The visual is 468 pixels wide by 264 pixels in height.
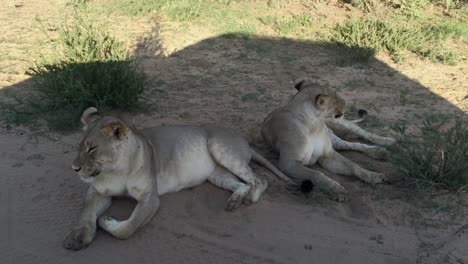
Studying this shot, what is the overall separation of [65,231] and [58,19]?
6161mm

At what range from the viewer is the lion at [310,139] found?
5656 mm

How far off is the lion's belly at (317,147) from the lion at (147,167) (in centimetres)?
48

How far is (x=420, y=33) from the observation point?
9266 millimetres

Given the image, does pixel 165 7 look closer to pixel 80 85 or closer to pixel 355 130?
pixel 80 85

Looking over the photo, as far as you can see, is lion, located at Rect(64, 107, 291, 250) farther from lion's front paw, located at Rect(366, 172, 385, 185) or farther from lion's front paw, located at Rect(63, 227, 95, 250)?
lion's front paw, located at Rect(366, 172, 385, 185)

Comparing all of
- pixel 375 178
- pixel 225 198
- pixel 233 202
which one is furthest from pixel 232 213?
pixel 375 178

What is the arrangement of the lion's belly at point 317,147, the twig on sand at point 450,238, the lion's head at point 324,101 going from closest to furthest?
1. the twig on sand at point 450,238
2. the lion's belly at point 317,147
3. the lion's head at point 324,101

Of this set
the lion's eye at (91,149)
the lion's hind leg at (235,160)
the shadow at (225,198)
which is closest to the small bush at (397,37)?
the shadow at (225,198)

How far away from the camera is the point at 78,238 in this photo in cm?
443

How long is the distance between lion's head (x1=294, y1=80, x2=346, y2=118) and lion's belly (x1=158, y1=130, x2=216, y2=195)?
1416 mm

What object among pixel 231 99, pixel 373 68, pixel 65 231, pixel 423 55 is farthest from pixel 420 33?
pixel 65 231

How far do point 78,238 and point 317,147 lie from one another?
111 inches

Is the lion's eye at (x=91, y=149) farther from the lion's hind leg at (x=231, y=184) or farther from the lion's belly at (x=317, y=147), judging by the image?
the lion's belly at (x=317, y=147)

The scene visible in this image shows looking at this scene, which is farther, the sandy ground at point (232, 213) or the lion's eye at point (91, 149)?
the sandy ground at point (232, 213)
